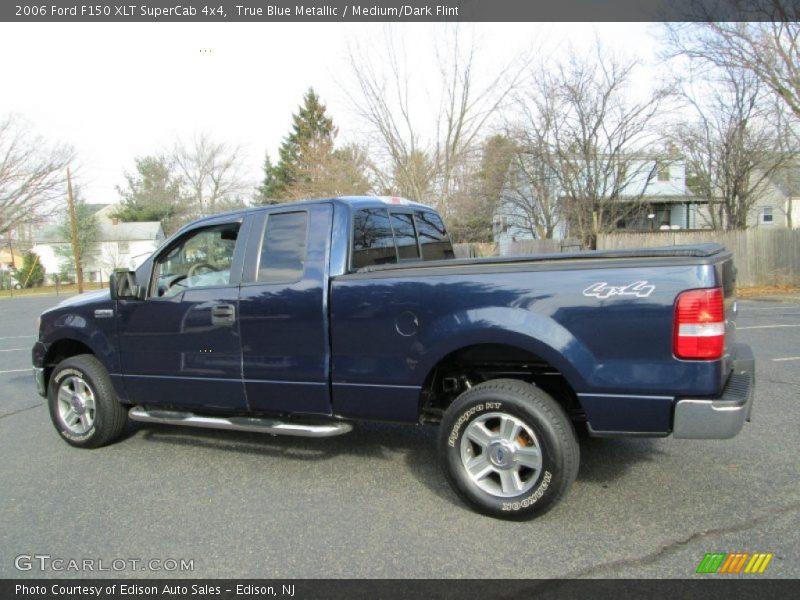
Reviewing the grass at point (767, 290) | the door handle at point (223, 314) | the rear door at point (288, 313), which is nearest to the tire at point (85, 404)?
the door handle at point (223, 314)

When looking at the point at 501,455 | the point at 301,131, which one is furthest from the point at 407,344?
the point at 301,131

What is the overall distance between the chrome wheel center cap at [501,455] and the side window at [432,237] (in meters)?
2.01

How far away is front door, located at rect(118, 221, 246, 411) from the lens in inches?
167

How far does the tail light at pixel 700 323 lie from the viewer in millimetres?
2902

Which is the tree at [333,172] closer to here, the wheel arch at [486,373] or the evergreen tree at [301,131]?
the evergreen tree at [301,131]

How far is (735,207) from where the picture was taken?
24391mm

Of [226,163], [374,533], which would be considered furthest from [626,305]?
[226,163]

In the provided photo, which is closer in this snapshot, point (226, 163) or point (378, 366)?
point (378, 366)

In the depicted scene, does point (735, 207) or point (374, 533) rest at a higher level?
point (735, 207)

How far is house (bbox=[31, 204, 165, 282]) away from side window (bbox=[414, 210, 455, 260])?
54959 millimetres

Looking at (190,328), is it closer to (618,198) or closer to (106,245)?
(618,198)

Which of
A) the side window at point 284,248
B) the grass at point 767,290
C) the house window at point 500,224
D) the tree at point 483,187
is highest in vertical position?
the tree at point 483,187
